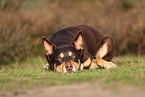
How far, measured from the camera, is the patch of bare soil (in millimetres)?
3674

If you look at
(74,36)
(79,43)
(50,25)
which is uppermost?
(50,25)

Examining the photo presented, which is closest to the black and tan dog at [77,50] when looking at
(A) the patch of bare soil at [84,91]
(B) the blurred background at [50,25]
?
(A) the patch of bare soil at [84,91]

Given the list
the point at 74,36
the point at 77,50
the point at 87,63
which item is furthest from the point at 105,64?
the point at 74,36

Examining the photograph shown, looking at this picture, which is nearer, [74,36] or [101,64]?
[101,64]

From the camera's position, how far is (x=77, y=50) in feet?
22.8

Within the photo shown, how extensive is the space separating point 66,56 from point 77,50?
1.92 feet

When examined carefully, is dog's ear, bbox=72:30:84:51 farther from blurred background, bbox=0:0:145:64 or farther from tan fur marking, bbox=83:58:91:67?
blurred background, bbox=0:0:145:64

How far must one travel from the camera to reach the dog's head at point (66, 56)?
638 centimetres

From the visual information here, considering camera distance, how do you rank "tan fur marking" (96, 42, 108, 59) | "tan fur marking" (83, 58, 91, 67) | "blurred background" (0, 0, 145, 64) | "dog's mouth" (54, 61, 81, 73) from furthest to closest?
"blurred background" (0, 0, 145, 64), "tan fur marking" (96, 42, 108, 59), "tan fur marking" (83, 58, 91, 67), "dog's mouth" (54, 61, 81, 73)

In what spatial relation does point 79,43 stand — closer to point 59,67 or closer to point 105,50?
point 59,67

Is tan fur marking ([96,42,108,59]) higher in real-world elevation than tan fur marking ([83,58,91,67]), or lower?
higher

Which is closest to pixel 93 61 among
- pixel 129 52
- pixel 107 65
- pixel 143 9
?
pixel 107 65

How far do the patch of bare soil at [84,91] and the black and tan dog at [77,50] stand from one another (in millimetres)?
2203

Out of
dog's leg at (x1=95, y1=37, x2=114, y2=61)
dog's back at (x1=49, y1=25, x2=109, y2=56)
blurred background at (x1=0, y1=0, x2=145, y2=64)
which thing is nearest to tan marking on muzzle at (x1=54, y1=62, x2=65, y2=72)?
dog's back at (x1=49, y1=25, x2=109, y2=56)
